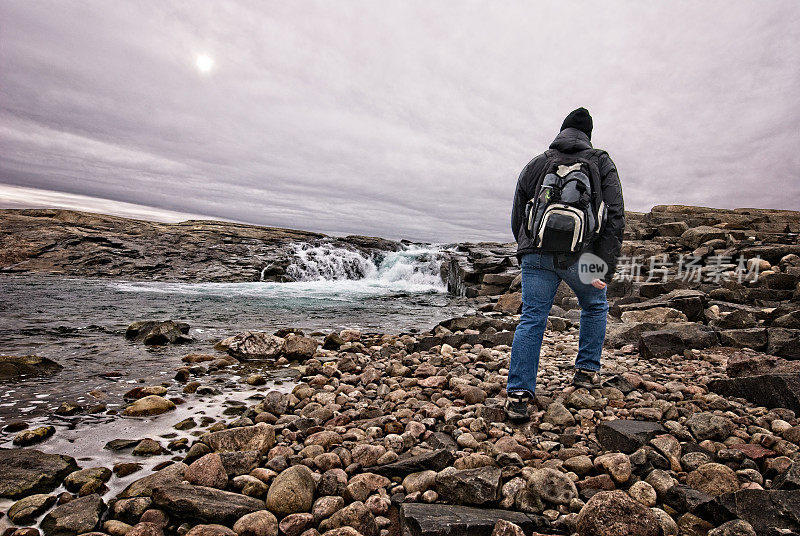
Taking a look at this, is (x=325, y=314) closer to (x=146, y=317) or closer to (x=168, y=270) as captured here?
(x=146, y=317)

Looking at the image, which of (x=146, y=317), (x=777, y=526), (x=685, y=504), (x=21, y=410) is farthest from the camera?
(x=146, y=317)

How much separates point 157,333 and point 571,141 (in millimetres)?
7448

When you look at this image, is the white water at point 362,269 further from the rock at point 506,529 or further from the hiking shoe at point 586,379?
the rock at point 506,529

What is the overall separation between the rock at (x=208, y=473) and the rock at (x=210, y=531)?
450 millimetres

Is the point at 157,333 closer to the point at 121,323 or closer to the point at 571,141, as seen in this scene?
the point at 121,323

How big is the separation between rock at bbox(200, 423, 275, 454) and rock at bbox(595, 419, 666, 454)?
8.48ft

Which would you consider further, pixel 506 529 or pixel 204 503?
pixel 204 503

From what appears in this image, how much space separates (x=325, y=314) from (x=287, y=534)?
9915 mm

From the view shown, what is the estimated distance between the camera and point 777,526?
176 cm

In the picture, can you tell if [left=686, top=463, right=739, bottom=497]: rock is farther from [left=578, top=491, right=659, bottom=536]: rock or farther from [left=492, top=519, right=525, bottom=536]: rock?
[left=492, top=519, right=525, bottom=536]: rock

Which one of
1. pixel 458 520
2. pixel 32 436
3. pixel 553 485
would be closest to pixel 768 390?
pixel 553 485

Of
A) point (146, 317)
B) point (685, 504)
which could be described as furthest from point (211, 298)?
point (685, 504)

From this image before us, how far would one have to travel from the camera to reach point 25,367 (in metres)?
5.01

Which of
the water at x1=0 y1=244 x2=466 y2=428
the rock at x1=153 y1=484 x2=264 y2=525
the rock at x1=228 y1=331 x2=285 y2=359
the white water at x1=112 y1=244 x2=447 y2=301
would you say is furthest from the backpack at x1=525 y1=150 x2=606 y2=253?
the white water at x1=112 y1=244 x2=447 y2=301
